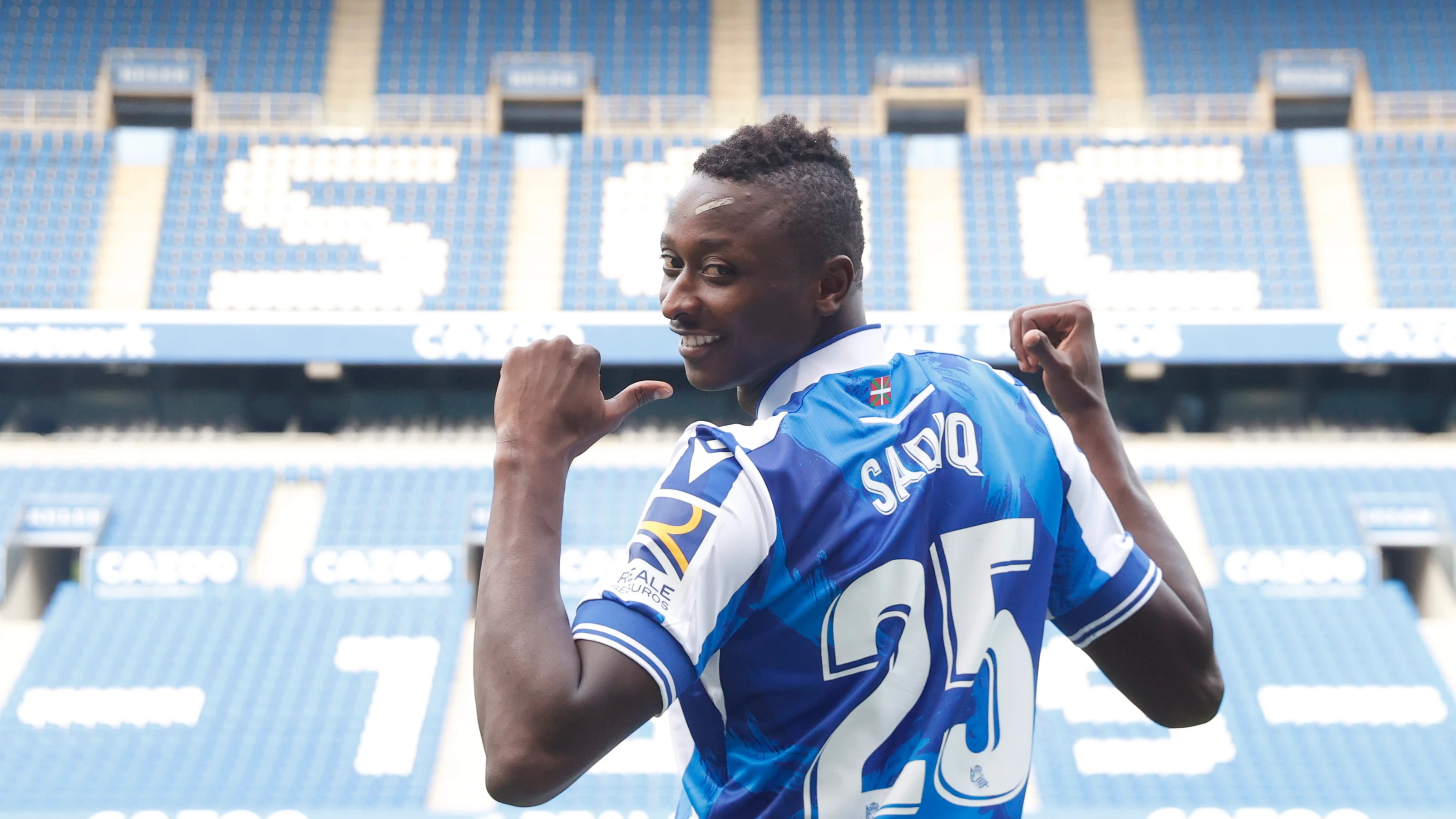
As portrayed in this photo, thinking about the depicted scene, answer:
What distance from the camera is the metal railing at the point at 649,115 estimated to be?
51.4 ft

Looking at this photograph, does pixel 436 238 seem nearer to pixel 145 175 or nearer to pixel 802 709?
pixel 145 175

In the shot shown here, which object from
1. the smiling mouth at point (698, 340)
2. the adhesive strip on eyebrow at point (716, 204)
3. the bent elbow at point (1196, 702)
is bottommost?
the bent elbow at point (1196, 702)

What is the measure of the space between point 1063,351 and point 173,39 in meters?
17.6

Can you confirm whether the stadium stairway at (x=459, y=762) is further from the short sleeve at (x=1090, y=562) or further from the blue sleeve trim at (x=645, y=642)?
the blue sleeve trim at (x=645, y=642)

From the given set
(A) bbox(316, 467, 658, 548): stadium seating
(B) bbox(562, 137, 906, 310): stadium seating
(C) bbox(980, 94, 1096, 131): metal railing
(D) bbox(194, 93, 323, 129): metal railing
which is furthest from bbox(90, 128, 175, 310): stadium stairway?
(C) bbox(980, 94, 1096, 131): metal railing

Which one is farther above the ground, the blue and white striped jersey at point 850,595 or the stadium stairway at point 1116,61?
the stadium stairway at point 1116,61

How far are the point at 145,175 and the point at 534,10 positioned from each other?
585cm

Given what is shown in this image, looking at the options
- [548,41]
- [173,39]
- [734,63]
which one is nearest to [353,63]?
[173,39]

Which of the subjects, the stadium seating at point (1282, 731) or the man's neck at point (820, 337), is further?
the stadium seating at point (1282, 731)

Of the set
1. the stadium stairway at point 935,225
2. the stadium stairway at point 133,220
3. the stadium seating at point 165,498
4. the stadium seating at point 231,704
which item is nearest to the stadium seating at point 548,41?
the stadium stairway at point 133,220

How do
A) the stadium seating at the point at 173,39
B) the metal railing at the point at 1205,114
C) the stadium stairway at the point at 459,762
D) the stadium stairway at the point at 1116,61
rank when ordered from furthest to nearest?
the stadium stairway at the point at 1116,61
the stadium seating at the point at 173,39
the metal railing at the point at 1205,114
the stadium stairway at the point at 459,762

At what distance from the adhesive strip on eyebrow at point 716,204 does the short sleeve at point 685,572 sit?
0.28 meters

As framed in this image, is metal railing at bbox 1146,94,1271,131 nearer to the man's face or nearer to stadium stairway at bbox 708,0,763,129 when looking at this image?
stadium stairway at bbox 708,0,763,129

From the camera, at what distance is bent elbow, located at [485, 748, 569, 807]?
0.97 meters
